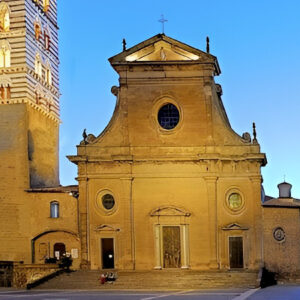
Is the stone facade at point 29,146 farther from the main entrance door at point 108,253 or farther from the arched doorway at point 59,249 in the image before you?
the main entrance door at point 108,253

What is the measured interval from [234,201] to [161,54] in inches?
363

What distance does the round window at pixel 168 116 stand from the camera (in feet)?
134

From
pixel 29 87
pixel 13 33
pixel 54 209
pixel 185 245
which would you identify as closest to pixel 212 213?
pixel 185 245

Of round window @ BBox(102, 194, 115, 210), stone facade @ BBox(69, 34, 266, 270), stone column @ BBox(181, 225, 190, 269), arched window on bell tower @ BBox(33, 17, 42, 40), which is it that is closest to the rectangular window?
stone facade @ BBox(69, 34, 266, 270)

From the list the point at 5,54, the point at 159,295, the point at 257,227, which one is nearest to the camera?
the point at 159,295

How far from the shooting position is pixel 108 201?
40312mm

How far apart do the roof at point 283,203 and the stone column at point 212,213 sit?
2794 mm

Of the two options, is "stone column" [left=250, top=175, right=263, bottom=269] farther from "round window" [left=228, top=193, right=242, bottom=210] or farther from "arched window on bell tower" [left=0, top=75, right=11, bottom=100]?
"arched window on bell tower" [left=0, top=75, right=11, bottom=100]

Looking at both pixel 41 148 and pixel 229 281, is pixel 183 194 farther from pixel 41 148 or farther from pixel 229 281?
pixel 41 148

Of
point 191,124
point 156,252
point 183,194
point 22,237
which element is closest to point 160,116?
point 191,124

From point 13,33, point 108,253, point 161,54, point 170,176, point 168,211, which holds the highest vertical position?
point 13,33

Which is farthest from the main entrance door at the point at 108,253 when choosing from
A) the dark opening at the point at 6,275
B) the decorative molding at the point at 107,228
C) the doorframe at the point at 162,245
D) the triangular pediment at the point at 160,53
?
the triangular pediment at the point at 160,53

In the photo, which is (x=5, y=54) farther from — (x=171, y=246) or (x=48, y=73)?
(x=171, y=246)

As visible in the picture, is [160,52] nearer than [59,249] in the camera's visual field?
Yes
